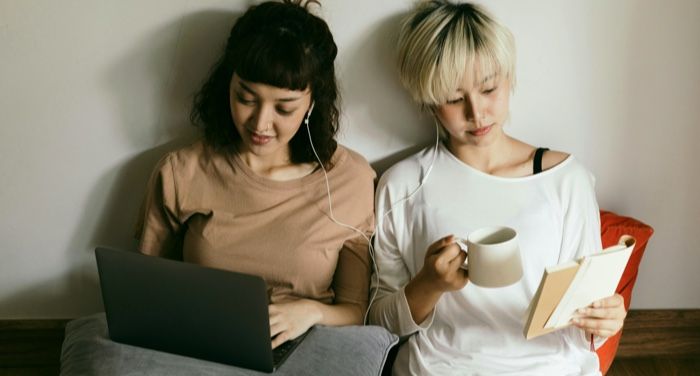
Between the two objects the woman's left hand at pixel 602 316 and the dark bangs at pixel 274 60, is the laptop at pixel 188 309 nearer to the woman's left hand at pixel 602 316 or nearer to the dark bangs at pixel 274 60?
the dark bangs at pixel 274 60

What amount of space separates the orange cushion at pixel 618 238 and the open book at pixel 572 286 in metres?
0.36

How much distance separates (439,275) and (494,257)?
0.54 ft

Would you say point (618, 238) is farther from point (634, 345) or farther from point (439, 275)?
point (439, 275)

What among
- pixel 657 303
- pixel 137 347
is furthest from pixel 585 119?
pixel 137 347

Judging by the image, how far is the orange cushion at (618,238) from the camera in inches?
68.3

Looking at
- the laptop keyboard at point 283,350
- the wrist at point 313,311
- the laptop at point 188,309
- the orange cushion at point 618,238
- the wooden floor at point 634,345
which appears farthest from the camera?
the wooden floor at point 634,345

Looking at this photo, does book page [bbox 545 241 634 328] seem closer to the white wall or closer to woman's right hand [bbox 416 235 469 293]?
woman's right hand [bbox 416 235 469 293]

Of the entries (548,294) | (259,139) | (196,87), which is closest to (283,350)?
(259,139)

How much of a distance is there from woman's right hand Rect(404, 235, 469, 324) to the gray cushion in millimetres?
133

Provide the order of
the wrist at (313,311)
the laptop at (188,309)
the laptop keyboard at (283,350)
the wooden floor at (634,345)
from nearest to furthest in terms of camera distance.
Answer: the laptop at (188,309) → the laptop keyboard at (283,350) → the wrist at (313,311) → the wooden floor at (634,345)

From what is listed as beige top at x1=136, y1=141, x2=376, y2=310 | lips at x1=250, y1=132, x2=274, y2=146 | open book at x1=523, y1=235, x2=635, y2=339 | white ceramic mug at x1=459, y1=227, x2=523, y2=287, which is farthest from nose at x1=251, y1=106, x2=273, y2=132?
open book at x1=523, y1=235, x2=635, y2=339

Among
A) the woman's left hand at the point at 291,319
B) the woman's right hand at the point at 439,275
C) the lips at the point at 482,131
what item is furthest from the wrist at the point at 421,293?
the lips at the point at 482,131

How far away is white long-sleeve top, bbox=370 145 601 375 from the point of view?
1554 mm

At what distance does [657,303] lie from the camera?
6.56 ft
